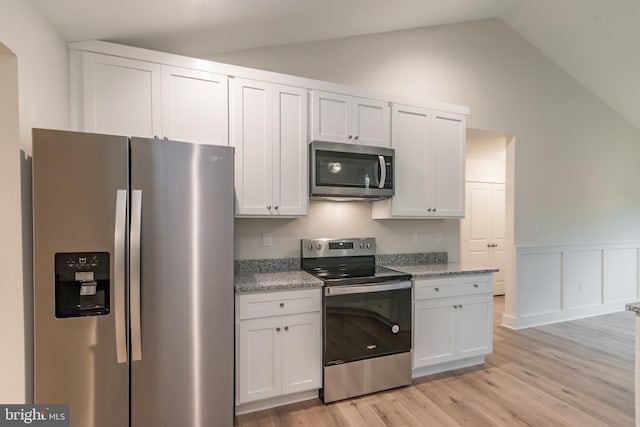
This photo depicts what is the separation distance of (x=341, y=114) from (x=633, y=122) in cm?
499

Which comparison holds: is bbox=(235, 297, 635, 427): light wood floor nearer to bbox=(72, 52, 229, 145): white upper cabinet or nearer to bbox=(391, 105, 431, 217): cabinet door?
bbox=(391, 105, 431, 217): cabinet door

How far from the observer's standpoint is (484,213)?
5285 mm

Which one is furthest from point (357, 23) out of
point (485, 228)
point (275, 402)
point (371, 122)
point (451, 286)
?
point (485, 228)

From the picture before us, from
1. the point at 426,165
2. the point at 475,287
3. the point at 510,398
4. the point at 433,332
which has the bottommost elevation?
the point at 510,398

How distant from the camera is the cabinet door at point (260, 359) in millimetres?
2053

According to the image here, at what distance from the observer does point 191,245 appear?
173 cm

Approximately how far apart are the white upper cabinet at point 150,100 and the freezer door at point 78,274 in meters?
0.53

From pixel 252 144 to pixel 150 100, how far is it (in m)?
0.73

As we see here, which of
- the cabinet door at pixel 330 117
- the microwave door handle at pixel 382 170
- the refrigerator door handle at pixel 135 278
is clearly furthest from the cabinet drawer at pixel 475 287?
the refrigerator door handle at pixel 135 278

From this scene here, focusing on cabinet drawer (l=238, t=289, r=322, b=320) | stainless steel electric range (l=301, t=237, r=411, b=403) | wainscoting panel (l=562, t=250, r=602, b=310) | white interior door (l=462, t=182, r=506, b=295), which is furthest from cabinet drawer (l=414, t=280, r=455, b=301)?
white interior door (l=462, t=182, r=506, b=295)

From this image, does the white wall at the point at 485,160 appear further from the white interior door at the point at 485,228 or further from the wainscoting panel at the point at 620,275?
the wainscoting panel at the point at 620,275

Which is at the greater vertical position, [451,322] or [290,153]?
[290,153]

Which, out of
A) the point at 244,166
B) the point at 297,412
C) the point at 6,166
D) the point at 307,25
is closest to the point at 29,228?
the point at 6,166

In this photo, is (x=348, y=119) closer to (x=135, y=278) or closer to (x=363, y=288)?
(x=363, y=288)
